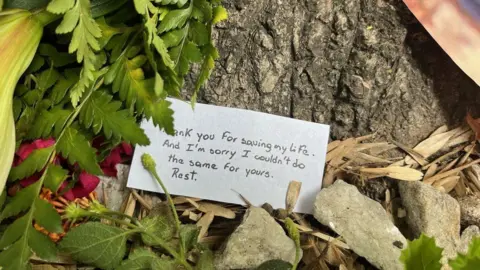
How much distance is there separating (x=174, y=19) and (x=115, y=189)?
37cm

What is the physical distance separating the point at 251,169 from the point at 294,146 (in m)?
0.10

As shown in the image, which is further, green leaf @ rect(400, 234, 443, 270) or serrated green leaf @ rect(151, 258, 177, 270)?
serrated green leaf @ rect(151, 258, 177, 270)

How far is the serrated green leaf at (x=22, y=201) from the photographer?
0.90m

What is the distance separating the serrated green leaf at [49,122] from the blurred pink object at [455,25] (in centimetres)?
64

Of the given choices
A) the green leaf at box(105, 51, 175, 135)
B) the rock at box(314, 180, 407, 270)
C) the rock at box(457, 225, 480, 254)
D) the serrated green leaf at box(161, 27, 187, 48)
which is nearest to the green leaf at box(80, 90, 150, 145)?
the green leaf at box(105, 51, 175, 135)

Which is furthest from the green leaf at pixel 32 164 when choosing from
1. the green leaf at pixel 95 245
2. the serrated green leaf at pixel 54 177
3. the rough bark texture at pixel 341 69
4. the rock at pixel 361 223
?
the rock at pixel 361 223

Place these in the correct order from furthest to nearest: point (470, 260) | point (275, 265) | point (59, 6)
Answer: point (275, 265) → point (59, 6) → point (470, 260)

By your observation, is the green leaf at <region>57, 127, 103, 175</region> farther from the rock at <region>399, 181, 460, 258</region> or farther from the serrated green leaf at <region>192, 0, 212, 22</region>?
the rock at <region>399, 181, 460, 258</region>

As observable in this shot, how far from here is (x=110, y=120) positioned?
0.92 metres

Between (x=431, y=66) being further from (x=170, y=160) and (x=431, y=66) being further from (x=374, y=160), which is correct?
(x=170, y=160)

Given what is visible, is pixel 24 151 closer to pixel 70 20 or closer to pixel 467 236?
pixel 70 20

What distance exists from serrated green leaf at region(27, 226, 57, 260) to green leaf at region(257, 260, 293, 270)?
13.1 inches

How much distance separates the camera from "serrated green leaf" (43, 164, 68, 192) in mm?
920

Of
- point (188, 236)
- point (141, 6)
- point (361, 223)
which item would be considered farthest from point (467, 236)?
point (141, 6)
